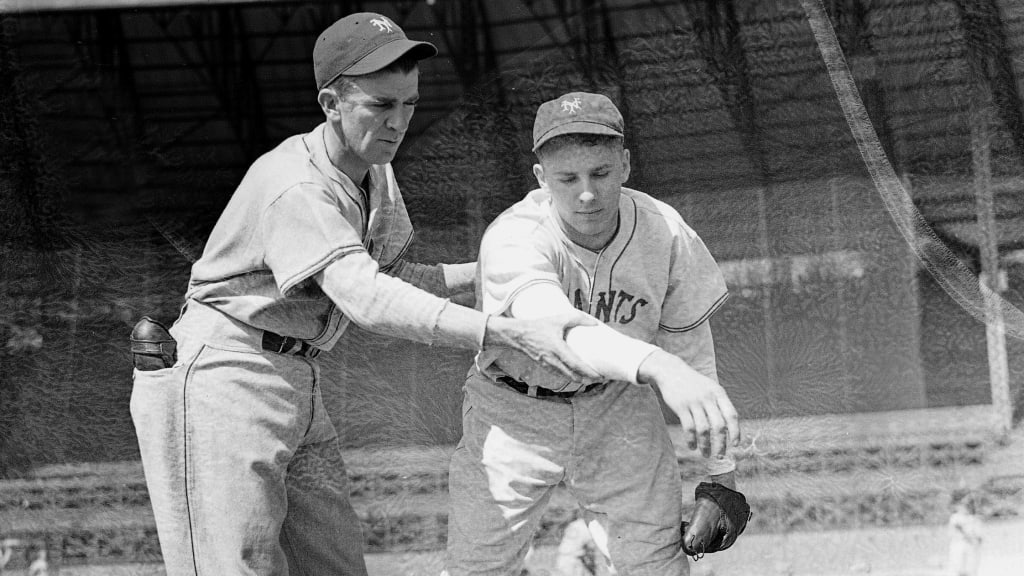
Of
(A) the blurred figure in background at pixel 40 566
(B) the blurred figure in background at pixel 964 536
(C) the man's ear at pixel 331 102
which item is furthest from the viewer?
(A) the blurred figure in background at pixel 40 566

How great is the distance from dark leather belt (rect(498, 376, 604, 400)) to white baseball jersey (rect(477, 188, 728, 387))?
0.01 meters

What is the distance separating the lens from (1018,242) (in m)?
1.97

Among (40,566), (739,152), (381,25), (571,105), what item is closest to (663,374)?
(571,105)

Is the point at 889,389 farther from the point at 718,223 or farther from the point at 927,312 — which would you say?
the point at 718,223

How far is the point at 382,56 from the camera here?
1333mm

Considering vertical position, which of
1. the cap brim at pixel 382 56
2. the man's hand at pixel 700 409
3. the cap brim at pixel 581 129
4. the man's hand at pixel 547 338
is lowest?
the man's hand at pixel 700 409

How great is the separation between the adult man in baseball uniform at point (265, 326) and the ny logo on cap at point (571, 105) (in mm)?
196

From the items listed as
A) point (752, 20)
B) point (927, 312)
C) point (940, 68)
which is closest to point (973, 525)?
point (927, 312)

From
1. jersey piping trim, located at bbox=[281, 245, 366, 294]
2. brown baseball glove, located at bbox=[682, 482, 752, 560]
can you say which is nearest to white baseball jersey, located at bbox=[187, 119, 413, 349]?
jersey piping trim, located at bbox=[281, 245, 366, 294]

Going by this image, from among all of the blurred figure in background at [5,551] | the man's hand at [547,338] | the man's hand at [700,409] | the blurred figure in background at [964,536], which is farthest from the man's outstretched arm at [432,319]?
the blurred figure in background at [5,551]

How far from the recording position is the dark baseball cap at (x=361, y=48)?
1336 millimetres

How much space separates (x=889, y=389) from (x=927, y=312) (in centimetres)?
16

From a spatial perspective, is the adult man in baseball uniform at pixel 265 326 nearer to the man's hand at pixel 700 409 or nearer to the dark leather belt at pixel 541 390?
the dark leather belt at pixel 541 390

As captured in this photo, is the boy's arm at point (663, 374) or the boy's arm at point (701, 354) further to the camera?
the boy's arm at point (701, 354)
